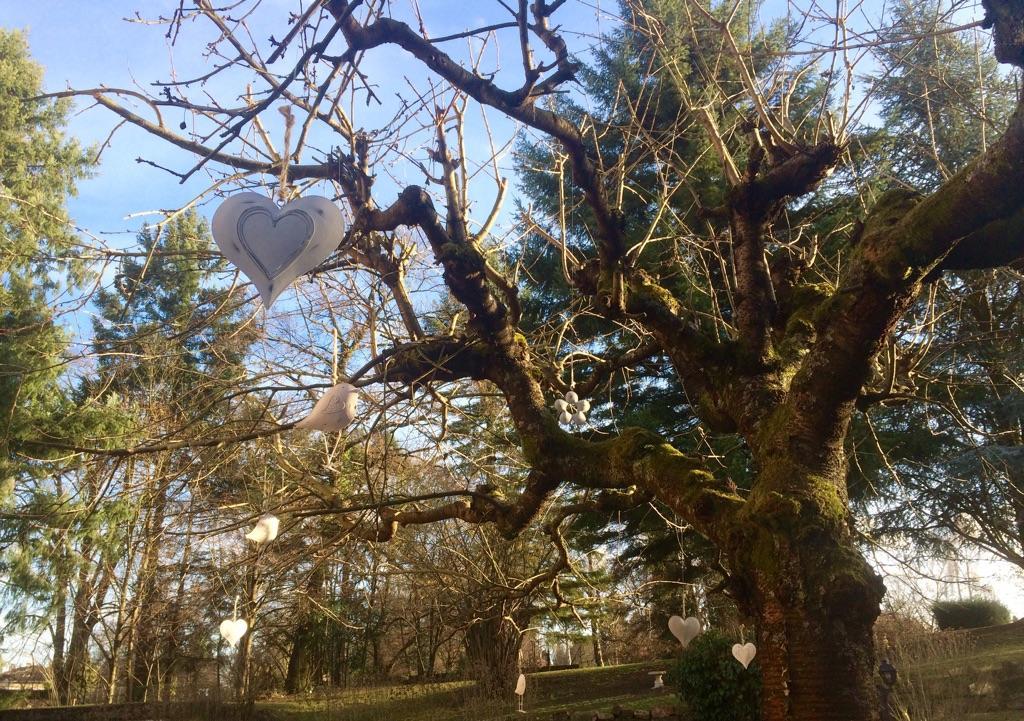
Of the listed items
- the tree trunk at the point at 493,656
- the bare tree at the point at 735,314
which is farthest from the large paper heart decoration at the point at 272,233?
the tree trunk at the point at 493,656

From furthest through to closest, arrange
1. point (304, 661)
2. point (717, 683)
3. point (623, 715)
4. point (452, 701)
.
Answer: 1. point (304, 661)
2. point (452, 701)
3. point (623, 715)
4. point (717, 683)

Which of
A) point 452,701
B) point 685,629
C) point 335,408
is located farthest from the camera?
point 452,701

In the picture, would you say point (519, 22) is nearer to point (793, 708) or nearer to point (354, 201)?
point (354, 201)

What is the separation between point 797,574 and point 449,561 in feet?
25.1

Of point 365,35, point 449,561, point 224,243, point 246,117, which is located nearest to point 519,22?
point 365,35

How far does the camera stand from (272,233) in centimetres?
244

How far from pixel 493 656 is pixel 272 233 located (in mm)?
9643

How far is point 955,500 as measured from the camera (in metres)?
8.45

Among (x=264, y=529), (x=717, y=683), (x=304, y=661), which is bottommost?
(x=304, y=661)

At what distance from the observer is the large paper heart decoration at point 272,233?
2.43 m

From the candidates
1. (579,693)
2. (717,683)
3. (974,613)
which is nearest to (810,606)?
(717,683)

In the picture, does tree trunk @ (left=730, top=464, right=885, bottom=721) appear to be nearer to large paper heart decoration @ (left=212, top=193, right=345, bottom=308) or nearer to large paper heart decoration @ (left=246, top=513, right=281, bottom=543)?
large paper heart decoration @ (left=212, top=193, right=345, bottom=308)

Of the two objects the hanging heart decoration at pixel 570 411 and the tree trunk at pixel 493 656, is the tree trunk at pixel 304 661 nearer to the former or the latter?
the tree trunk at pixel 493 656

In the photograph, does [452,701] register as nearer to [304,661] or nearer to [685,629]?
[304,661]
